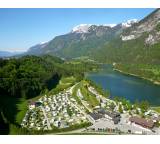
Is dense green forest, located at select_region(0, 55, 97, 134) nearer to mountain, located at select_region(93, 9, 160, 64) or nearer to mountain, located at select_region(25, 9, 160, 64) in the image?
mountain, located at select_region(25, 9, 160, 64)

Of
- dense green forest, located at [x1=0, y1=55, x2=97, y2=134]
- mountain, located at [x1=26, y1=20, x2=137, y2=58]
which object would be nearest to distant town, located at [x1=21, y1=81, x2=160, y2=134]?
dense green forest, located at [x1=0, y1=55, x2=97, y2=134]

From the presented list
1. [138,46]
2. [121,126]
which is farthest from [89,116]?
[138,46]

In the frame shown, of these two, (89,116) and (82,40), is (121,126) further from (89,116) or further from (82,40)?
(82,40)

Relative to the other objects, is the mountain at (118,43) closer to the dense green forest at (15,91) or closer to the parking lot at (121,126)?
the dense green forest at (15,91)

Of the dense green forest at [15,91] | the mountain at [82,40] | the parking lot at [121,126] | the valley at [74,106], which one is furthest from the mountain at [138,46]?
the parking lot at [121,126]
